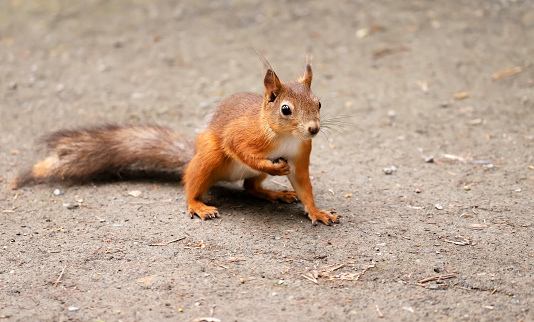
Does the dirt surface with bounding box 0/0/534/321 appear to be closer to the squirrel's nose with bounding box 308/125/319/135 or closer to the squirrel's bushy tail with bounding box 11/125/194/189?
the squirrel's bushy tail with bounding box 11/125/194/189

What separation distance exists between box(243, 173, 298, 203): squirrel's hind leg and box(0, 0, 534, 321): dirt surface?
0.08m

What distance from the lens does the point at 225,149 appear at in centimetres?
325

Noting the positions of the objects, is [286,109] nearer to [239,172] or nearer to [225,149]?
[225,149]

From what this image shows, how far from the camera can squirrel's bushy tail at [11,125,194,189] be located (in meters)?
3.71

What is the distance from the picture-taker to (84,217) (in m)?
3.41

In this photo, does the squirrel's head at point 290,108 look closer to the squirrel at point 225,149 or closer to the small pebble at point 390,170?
the squirrel at point 225,149

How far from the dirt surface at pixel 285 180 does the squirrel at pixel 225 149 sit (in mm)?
126

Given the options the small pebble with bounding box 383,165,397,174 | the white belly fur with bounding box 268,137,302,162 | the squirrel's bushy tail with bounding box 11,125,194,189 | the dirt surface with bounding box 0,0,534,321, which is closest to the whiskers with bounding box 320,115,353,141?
the dirt surface with bounding box 0,0,534,321

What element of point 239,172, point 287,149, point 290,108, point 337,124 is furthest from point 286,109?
point 337,124

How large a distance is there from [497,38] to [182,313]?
5.12 meters

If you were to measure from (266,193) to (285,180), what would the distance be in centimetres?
41

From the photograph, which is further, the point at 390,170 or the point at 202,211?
the point at 390,170

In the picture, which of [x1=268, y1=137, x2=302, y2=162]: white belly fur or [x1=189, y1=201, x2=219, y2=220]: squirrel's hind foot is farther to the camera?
[x1=189, y1=201, x2=219, y2=220]: squirrel's hind foot

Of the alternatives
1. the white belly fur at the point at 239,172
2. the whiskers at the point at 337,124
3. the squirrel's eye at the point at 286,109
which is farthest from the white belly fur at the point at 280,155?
the whiskers at the point at 337,124
